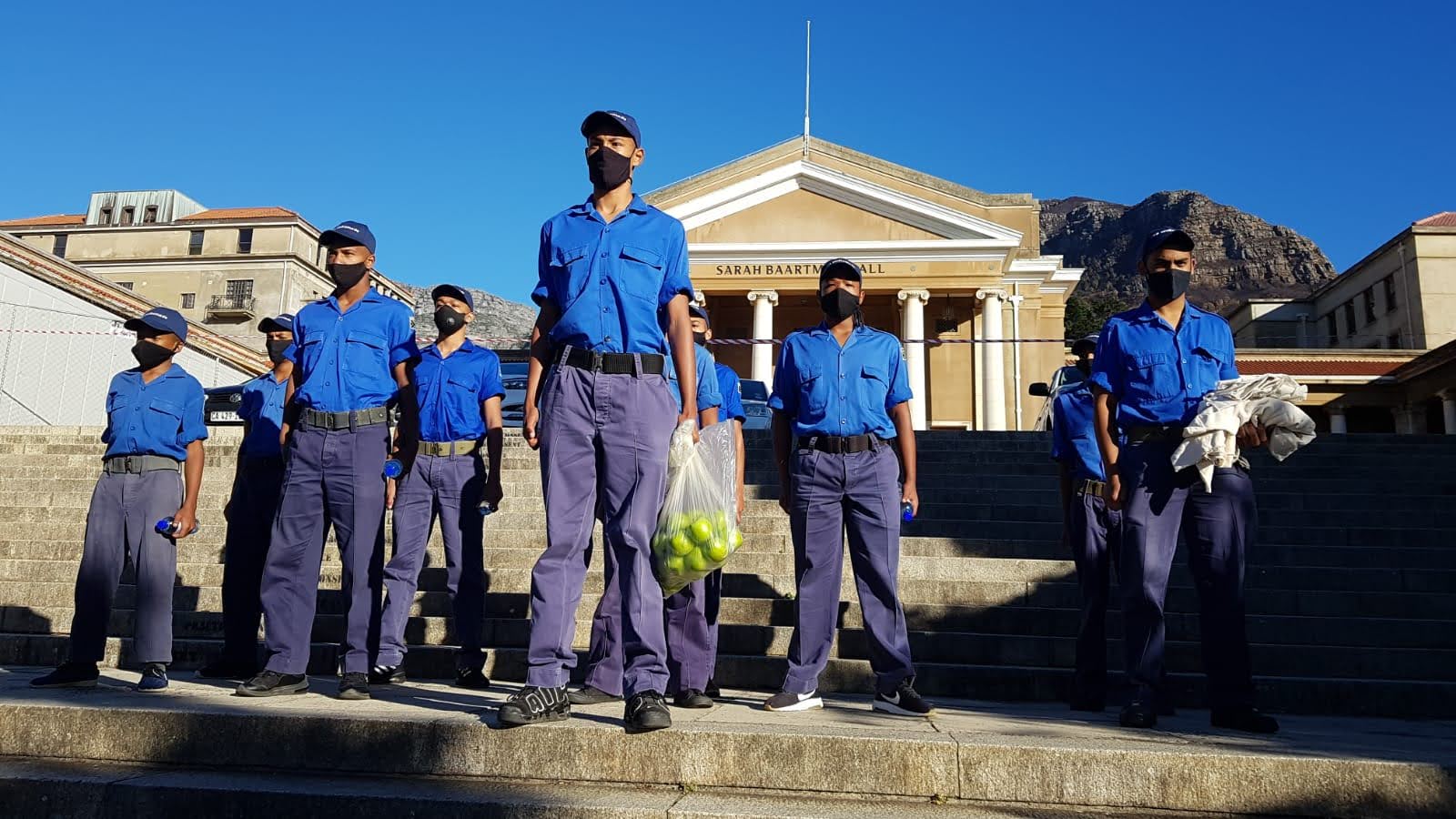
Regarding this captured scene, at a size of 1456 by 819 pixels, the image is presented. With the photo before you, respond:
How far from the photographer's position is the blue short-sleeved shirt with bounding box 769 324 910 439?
15.8ft

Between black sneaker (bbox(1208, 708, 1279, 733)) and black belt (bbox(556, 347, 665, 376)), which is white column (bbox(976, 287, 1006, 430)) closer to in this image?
black sneaker (bbox(1208, 708, 1279, 733))

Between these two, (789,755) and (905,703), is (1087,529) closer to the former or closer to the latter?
(905,703)

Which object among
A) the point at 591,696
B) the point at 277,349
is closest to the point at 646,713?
the point at 591,696

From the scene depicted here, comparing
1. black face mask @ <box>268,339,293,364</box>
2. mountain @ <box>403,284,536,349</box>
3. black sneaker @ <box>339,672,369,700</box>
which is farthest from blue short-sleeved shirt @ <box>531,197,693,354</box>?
mountain @ <box>403,284,536,349</box>

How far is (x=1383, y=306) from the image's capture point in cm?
5038

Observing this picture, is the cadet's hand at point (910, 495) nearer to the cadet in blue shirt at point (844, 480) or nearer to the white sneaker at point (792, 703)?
the cadet in blue shirt at point (844, 480)

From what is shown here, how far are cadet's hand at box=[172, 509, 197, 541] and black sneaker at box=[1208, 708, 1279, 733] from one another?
4.90 m

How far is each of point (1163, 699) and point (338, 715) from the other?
3.65 meters

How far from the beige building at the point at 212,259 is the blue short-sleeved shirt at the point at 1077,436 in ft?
206

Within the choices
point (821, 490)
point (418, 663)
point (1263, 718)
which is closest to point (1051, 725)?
point (1263, 718)

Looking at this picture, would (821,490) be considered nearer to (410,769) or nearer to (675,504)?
(675,504)

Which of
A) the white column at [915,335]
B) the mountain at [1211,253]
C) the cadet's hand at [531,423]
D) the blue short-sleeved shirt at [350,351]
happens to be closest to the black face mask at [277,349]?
the blue short-sleeved shirt at [350,351]

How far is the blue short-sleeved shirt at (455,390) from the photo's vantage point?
586 centimetres

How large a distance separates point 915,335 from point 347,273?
2546cm
